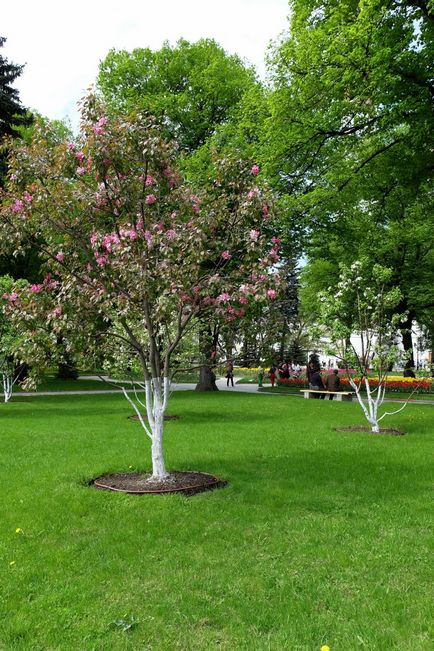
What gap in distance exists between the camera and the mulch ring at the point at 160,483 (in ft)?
23.1

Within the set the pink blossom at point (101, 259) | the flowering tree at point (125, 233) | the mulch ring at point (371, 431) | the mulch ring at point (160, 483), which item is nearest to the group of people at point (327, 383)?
the mulch ring at point (371, 431)

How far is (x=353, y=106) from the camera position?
1530cm

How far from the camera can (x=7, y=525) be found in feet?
18.6

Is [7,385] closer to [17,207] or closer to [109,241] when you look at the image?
[17,207]

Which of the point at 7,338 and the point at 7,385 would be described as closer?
the point at 7,338

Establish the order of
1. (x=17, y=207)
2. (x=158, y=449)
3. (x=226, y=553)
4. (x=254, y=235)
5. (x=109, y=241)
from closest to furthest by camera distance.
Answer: (x=226, y=553)
(x=109, y=241)
(x=254, y=235)
(x=17, y=207)
(x=158, y=449)

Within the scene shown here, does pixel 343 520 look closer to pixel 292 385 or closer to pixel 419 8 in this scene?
pixel 419 8

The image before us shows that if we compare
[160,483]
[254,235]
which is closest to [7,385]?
[160,483]

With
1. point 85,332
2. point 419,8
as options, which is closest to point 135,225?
point 85,332

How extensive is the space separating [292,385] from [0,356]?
15778 mm

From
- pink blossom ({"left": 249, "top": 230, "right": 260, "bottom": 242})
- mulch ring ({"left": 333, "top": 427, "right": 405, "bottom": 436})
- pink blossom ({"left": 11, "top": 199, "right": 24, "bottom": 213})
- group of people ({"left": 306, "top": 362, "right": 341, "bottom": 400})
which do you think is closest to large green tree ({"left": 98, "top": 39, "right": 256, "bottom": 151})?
group of people ({"left": 306, "top": 362, "right": 341, "bottom": 400})

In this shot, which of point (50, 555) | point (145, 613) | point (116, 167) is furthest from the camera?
point (116, 167)

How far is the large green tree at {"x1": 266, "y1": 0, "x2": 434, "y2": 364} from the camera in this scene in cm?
1404

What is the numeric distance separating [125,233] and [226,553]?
381 centimetres
